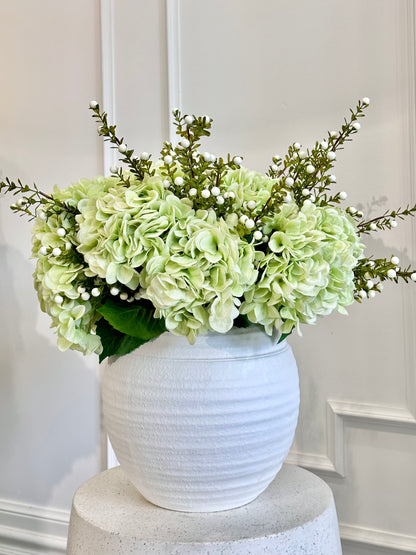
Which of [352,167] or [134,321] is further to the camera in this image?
[352,167]

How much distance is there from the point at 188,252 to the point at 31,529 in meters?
1.23

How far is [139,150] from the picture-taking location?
58.3 inches

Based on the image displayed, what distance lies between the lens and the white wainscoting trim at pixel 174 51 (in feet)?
4.65

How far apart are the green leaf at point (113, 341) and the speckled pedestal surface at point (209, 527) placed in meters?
0.24

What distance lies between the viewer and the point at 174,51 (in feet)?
4.66

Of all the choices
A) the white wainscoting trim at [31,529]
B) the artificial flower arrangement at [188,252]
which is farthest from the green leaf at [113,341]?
the white wainscoting trim at [31,529]

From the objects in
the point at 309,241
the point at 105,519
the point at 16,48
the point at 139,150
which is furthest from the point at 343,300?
the point at 16,48

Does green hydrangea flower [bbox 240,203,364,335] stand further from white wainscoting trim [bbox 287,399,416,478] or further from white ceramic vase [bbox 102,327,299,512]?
white wainscoting trim [bbox 287,399,416,478]

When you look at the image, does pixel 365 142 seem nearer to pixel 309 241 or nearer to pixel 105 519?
A: pixel 309 241

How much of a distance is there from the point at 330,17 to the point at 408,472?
959 mm

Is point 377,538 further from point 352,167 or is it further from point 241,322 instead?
point 352,167

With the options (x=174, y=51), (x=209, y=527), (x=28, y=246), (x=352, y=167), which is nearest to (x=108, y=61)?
(x=174, y=51)

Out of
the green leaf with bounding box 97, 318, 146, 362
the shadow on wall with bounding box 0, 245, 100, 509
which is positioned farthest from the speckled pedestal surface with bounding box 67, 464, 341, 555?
the shadow on wall with bounding box 0, 245, 100, 509

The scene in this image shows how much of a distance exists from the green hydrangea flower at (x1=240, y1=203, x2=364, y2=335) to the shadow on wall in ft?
2.76
